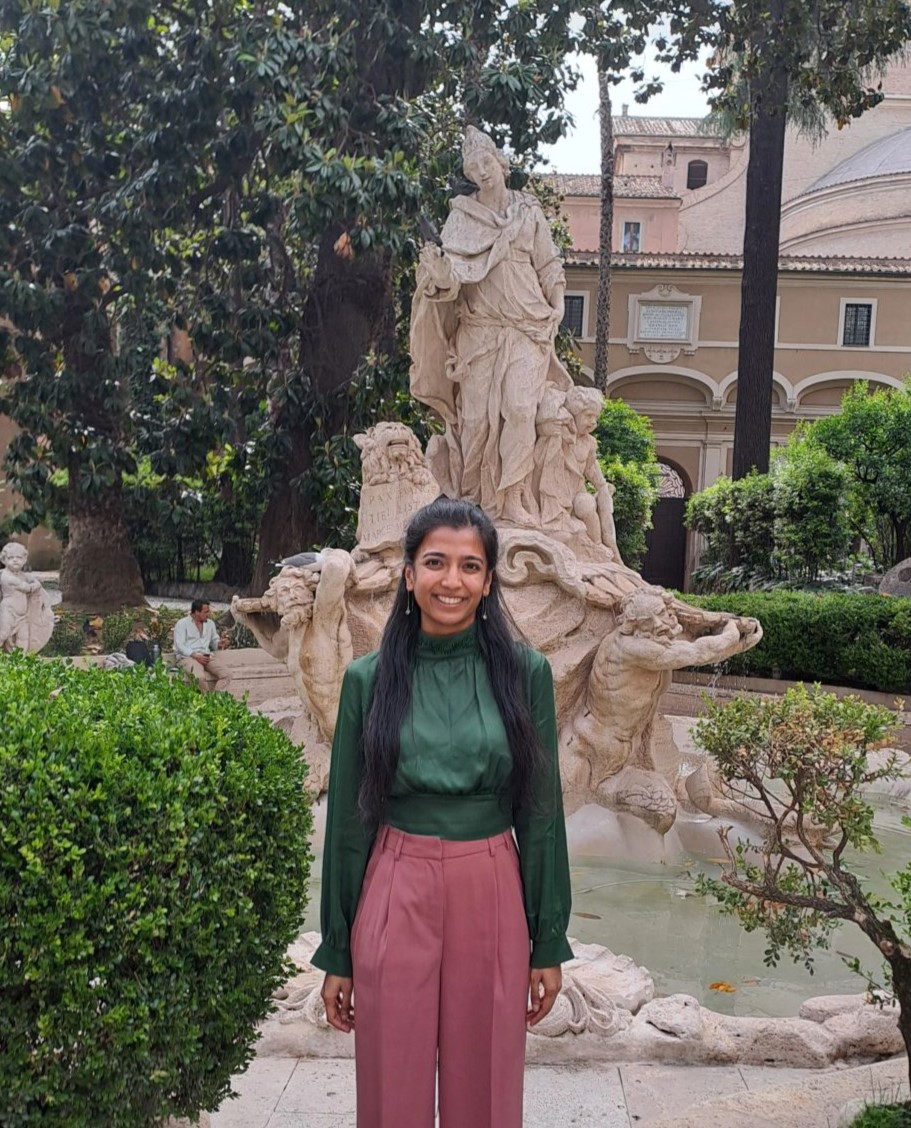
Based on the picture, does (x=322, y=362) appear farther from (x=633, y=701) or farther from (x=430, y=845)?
(x=430, y=845)

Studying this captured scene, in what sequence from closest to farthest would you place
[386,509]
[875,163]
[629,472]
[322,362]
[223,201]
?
[386,509]
[322,362]
[223,201]
[629,472]
[875,163]

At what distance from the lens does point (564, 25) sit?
558 inches

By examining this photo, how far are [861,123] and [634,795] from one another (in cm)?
3520

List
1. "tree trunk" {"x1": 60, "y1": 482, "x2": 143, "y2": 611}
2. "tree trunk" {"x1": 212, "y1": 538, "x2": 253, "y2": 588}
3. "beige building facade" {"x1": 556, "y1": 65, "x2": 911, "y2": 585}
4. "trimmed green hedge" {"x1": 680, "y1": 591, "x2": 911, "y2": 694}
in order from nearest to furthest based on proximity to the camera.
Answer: "trimmed green hedge" {"x1": 680, "y1": 591, "x2": 911, "y2": 694}, "tree trunk" {"x1": 60, "y1": 482, "x2": 143, "y2": 611}, "tree trunk" {"x1": 212, "y1": 538, "x2": 253, "y2": 588}, "beige building facade" {"x1": 556, "y1": 65, "x2": 911, "y2": 585}

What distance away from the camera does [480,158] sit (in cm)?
778

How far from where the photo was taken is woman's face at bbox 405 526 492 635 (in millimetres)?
2594

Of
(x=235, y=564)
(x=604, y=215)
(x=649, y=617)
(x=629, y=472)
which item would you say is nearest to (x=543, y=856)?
(x=649, y=617)

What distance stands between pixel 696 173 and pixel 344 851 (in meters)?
40.2

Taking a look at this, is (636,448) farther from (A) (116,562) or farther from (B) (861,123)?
(B) (861,123)

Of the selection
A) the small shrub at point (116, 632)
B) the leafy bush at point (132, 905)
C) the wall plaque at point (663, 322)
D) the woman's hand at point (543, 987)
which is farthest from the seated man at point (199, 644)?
the wall plaque at point (663, 322)

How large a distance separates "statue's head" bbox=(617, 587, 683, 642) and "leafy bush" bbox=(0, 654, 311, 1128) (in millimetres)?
3912

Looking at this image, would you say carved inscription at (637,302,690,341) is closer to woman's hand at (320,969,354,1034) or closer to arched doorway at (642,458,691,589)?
arched doorway at (642,458,691,589)

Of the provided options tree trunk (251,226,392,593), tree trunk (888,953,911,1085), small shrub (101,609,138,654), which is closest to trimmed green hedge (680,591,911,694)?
tree trunk (251,226,392,593)

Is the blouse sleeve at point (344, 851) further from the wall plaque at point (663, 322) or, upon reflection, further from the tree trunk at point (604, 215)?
the wall plaque at point (663, 322)
